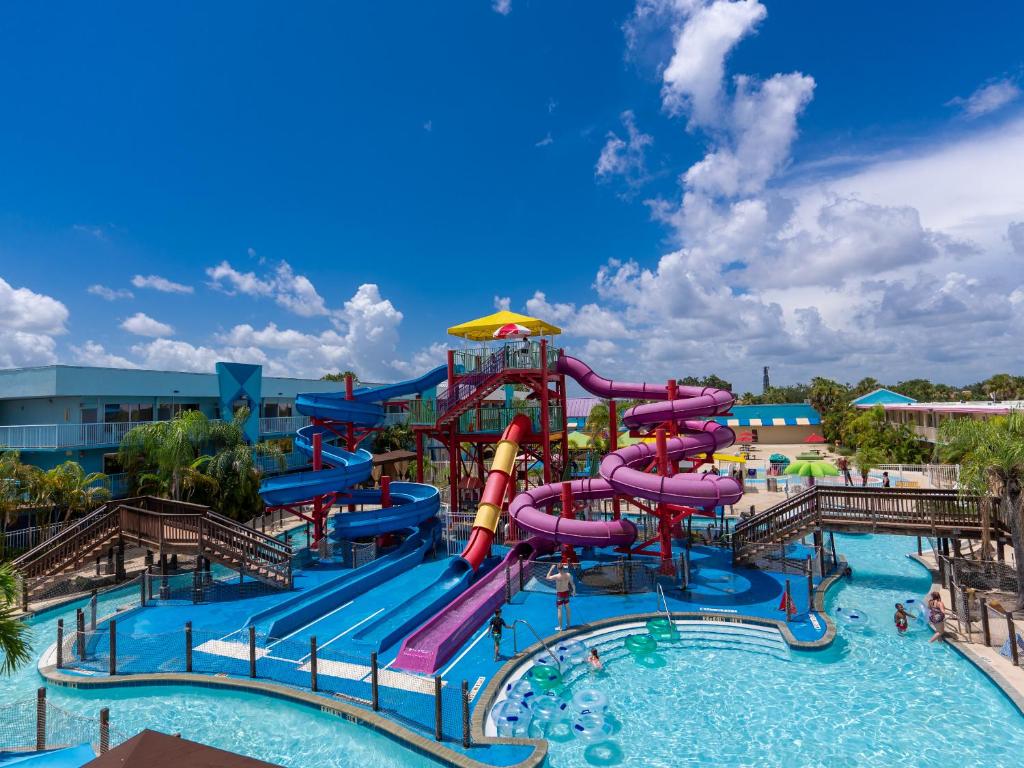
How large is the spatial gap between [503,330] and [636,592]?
12751 millimetres

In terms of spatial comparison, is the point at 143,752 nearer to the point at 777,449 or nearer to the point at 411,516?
the point at 411,516

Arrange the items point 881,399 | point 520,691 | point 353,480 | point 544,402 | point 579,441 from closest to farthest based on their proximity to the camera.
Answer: point 520,691
point 353,480
point 544,402
point 579,441
point 881,399

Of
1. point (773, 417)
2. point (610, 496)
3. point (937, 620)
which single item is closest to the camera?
point (937, 620)

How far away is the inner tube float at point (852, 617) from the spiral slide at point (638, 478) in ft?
14.1

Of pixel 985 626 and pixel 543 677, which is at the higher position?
pixel 985 626

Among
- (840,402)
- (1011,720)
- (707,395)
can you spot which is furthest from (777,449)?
(1011,720)

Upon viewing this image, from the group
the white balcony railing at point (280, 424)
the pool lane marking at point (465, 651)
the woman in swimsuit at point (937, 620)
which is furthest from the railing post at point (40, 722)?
the white balcony railing at point (280, 424)

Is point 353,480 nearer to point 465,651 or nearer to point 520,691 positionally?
point 465,651

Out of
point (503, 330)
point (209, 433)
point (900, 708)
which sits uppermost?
point (503, 330)

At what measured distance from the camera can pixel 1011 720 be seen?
1134 cm

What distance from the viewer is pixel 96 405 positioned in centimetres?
2912

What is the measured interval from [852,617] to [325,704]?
48.3 feet

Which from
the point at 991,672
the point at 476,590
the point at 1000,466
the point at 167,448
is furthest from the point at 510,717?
the point at 167,448

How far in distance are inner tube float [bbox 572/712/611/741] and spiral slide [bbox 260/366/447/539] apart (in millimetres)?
13370
